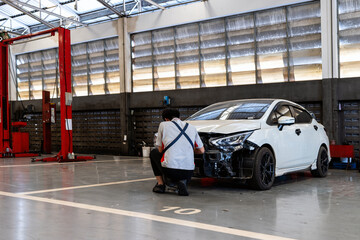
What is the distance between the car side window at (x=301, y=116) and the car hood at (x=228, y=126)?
4.73ft

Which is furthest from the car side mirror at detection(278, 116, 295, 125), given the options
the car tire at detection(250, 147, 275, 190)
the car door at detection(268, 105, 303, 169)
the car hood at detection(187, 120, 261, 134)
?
the car tire at detection(250, 147, 275, 190)

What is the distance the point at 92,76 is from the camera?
55.1 ft

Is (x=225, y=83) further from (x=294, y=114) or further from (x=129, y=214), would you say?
(x=129, y=214)

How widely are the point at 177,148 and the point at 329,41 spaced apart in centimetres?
708

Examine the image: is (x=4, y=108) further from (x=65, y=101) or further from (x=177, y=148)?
(x=177, y=148)

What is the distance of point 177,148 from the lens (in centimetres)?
548

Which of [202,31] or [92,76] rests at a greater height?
[202,31]

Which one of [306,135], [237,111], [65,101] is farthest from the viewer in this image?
[65,101]

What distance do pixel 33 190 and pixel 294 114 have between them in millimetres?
4703

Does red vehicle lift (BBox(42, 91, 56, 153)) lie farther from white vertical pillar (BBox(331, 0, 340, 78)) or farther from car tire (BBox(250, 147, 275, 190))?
car tire (BBox(250, 147, 275, 190))

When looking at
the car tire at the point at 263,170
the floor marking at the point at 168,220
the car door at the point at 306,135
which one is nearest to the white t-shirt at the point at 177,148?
the car tire at the point at 263,170

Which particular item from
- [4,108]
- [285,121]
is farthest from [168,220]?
[4,108]

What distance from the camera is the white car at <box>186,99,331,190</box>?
5809 mm

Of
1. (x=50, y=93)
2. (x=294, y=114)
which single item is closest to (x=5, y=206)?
(x=294, y=114)
